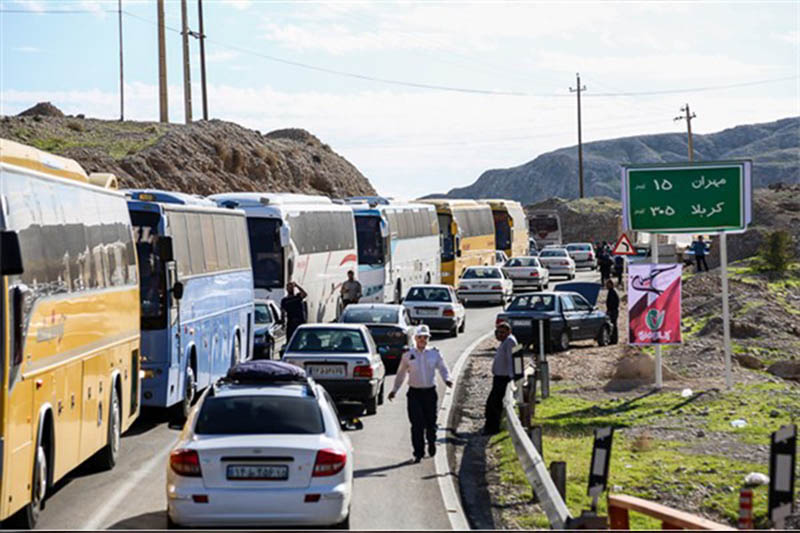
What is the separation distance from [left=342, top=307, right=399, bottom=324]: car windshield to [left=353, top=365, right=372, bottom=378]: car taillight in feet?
21.8

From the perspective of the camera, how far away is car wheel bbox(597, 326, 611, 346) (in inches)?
1425

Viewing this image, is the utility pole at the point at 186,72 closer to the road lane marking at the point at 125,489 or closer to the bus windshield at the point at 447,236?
the bus windshield at the point at 447,236

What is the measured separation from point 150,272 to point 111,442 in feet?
14.2

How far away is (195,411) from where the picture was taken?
482 inches

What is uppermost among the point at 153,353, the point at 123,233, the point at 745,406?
the point at 123,233

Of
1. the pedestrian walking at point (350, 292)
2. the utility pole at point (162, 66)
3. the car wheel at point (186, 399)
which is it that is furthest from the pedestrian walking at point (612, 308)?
the utility pole at point (162, 66)

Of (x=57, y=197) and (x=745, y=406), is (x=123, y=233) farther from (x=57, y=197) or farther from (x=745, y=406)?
(x=745, y=406)

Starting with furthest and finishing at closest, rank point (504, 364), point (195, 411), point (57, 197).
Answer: point (504, 364) → point (57, 197) → point (195, 411)

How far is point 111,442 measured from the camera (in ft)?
A: 55.4

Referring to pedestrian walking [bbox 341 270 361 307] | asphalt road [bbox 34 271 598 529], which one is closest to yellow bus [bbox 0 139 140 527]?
asphalt road [bbox 34 271 598 529]

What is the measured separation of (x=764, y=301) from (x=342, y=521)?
116ft

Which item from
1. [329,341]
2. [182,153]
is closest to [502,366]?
[329,341]

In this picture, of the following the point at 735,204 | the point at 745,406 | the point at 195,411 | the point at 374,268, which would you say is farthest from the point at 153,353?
the point at 374,268

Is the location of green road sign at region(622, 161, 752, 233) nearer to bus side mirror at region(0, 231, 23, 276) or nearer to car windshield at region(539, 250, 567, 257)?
bus side mirror at region(0, 231, 23, 276)
